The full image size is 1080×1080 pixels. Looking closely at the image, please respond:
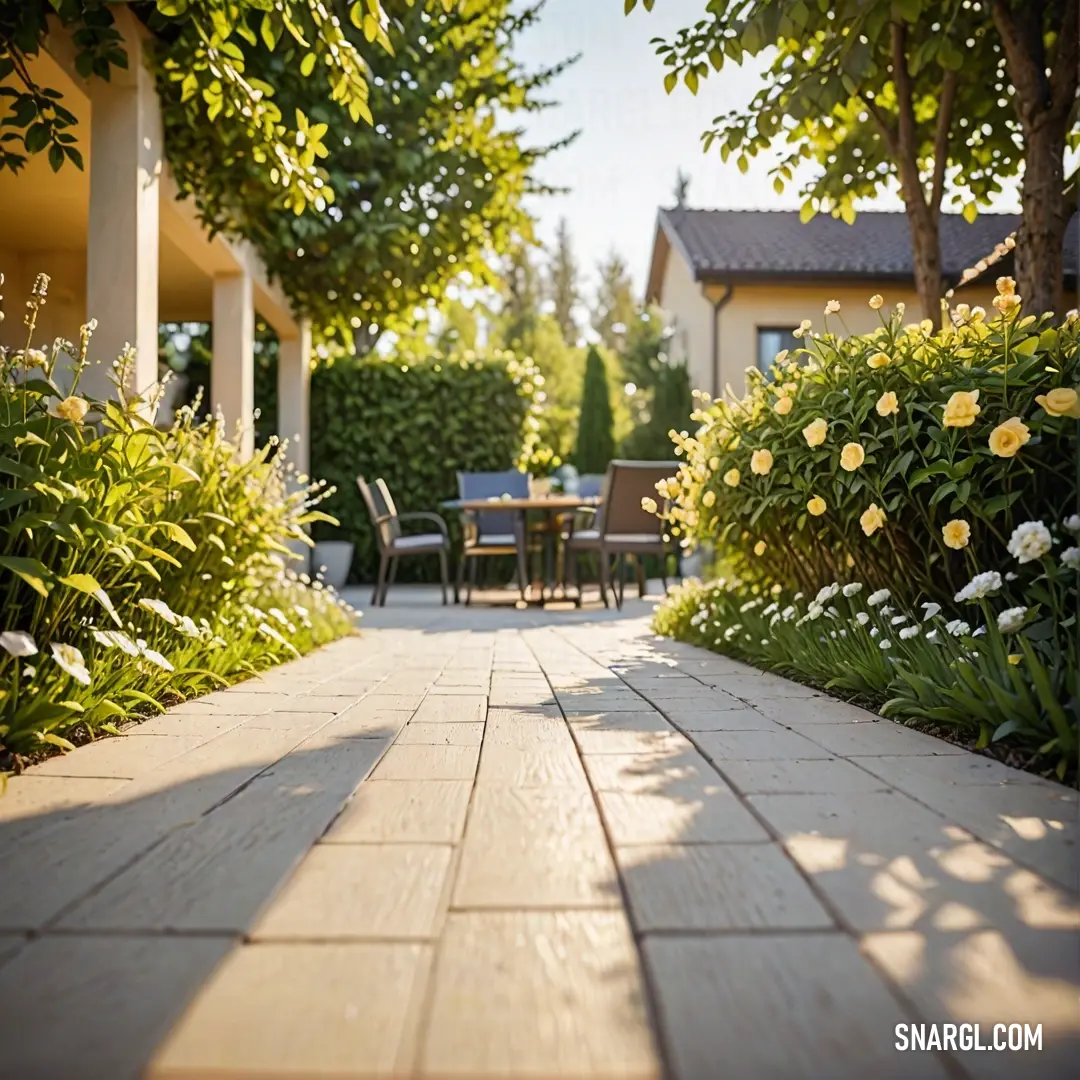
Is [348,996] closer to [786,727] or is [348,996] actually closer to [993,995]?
[993,995]

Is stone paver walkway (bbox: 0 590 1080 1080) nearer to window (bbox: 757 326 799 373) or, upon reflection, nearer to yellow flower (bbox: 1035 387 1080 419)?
yellow flower (bbox: 1035 387 1080 419)

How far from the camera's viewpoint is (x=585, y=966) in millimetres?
980

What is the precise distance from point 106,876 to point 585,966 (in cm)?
70

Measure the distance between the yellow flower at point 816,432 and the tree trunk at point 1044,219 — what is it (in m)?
1.76

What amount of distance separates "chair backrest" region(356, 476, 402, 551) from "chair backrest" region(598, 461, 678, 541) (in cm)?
166

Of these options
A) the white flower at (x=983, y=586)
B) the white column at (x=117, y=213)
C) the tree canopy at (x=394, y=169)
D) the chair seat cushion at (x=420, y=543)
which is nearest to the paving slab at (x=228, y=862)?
the white flower at (x=983, y=586)

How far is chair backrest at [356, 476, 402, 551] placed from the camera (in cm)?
685

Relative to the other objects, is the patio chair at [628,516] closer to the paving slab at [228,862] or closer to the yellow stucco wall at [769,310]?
the paving slab at [228,862]

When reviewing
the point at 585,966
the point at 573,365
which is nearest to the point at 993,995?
the point at 585,966

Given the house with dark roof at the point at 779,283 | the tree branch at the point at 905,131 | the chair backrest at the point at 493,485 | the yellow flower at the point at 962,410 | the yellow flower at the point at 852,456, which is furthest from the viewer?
the house with dark roof at the point at 779,283

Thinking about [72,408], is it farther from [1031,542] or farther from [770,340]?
[770,340]

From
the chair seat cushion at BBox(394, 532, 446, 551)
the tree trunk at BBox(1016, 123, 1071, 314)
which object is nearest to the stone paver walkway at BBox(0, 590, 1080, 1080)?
the tree trunk at BBox(1016, 123, 1071, 314)

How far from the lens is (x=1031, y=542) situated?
1933 mm

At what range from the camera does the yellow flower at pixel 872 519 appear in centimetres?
263
